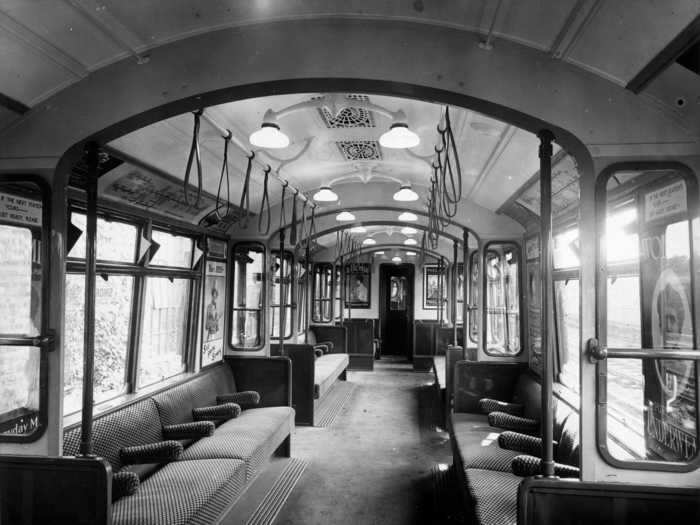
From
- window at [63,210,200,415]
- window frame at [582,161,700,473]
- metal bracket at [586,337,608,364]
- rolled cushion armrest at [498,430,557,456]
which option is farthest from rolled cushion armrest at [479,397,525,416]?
window at [63,210,200,415]

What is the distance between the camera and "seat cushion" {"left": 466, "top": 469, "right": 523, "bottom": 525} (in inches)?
115

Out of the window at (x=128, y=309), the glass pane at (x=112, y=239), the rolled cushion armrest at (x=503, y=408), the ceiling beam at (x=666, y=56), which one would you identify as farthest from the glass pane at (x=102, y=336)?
the ceiling beam at (x=666, y=56)

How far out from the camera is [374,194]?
6559 mm

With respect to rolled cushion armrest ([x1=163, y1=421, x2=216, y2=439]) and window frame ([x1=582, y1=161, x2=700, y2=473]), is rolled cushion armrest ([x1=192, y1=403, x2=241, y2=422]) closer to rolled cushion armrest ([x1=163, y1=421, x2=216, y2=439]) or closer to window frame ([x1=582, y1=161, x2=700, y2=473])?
rolled cushion armrest ([x1=163, y1=421, x2=216, y2=439])

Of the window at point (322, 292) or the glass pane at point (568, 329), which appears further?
the window at point (322, 292)

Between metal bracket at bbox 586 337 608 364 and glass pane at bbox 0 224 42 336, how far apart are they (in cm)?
255

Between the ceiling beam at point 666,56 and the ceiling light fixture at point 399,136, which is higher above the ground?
the ceiling light fixture at point 399,136

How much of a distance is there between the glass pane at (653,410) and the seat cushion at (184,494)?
2.28 meters

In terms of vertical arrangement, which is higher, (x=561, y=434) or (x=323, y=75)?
(x=323, y=75)

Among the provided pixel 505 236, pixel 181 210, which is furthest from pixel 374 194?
pixel 181 210

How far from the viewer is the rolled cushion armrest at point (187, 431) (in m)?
4.24

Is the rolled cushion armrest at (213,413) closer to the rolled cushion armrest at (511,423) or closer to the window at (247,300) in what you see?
the window at (247,300)

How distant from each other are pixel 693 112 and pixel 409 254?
37.1 feet

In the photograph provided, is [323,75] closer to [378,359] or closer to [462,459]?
[462,459]
